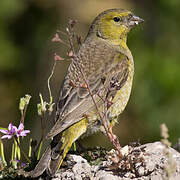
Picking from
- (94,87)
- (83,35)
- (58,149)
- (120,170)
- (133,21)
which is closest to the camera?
(120,170)

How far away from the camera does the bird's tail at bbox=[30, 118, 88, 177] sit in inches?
187

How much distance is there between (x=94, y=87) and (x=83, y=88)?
165mm

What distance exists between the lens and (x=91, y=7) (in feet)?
34.0

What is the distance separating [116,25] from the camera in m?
6.78

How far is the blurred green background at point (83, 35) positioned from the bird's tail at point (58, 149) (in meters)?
4.22

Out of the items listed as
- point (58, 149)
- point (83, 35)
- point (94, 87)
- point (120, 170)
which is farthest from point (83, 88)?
point (83, 35)

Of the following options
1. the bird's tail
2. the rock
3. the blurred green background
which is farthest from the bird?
the blurred green background

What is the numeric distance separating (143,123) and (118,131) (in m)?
0.52

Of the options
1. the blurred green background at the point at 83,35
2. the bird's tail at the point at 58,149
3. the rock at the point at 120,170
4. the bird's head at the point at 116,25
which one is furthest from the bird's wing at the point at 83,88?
the blurred green background at the point at 83,35

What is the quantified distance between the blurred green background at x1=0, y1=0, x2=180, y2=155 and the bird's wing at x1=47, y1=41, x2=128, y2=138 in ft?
11.2

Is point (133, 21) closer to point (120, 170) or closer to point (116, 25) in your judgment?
point (116, 25)

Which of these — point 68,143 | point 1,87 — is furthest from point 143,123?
point 68,143

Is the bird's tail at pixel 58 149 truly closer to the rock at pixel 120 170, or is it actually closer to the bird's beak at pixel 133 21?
the rock at pixel 120 170

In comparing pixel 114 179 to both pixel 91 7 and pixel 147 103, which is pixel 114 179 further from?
pixel 91 7
